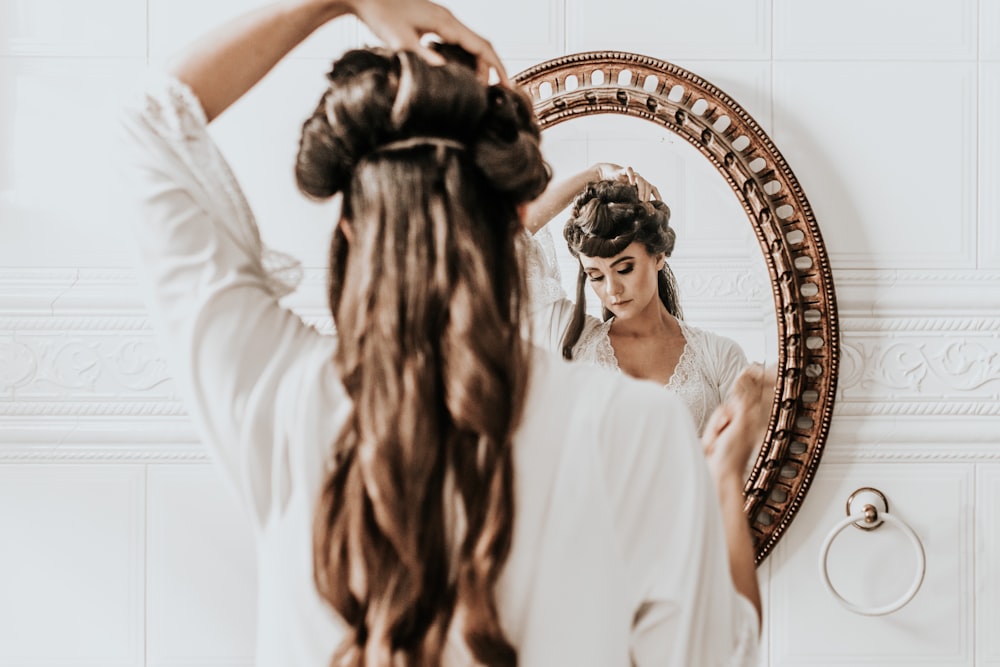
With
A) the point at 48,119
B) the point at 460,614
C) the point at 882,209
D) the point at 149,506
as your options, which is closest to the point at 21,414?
the point at 149,506

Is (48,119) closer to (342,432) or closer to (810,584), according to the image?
(342,432)

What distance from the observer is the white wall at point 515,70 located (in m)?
1.31

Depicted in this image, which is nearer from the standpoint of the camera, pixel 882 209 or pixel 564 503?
pixel 564 503

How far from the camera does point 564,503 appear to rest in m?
0.67

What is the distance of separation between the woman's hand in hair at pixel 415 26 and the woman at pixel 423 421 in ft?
0.27

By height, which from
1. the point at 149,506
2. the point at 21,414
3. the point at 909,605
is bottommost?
the point at 909,605

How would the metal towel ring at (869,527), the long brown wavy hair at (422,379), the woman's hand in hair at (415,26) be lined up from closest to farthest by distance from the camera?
1. the long brown wavy hair at (422,379)
2. the woman's hand in hair at (415,26)
3. the metal towel ring at (869,527)

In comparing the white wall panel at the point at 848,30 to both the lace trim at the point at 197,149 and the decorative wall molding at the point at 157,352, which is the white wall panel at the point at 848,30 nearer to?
the decorative wall molding at the point at 157,352

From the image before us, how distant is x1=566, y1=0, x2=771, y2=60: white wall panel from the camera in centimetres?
131

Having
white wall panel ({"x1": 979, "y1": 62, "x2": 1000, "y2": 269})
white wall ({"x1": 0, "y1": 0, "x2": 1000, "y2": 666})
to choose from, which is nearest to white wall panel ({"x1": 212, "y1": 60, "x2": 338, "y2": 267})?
white wall ({"x1": 0, "y1": 0, "x2": 1000, "y2": 666})

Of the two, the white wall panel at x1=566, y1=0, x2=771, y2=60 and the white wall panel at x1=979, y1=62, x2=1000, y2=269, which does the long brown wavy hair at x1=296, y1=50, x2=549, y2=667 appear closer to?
the white wall panel at x1=566, y1=0, x2=771, y2=60

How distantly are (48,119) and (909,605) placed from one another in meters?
1.44

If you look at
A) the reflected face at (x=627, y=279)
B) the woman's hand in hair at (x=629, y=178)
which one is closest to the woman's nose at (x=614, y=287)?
the reflected face at (x=627, y=279)

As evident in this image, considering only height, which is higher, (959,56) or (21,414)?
(959,56)
